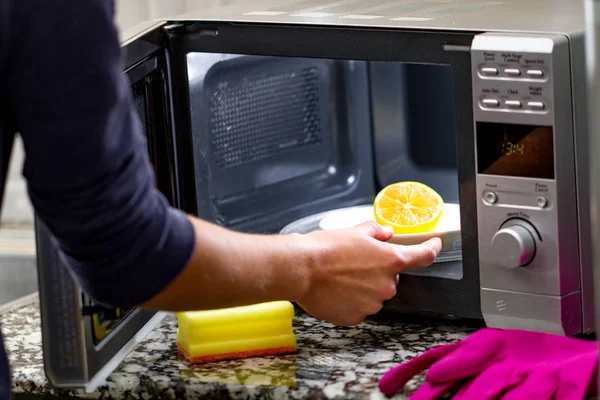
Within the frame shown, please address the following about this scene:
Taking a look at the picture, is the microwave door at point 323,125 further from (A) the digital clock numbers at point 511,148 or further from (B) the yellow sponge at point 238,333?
(B) the yellow sponge at point 238,333

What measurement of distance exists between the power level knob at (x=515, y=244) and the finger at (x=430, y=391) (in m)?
0.13

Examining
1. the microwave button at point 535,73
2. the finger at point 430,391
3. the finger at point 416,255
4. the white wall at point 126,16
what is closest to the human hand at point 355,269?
the finger at point 416,255

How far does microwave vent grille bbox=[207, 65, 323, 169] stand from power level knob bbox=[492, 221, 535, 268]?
16.6 inches

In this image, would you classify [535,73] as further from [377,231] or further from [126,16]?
[126,16]

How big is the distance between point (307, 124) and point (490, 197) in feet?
1.46

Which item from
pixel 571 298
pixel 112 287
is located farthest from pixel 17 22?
pixel 571 298

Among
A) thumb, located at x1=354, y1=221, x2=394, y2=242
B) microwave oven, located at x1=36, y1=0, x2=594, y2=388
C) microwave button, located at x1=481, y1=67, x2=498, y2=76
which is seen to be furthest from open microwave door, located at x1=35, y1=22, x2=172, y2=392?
microwave button, located at x1=481, y1=67, x2=498, y2=76

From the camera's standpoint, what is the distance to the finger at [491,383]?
893 millimetres

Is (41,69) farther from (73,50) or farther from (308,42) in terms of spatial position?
(308,42)

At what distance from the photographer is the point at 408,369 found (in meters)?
0.94

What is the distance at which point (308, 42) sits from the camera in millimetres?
1076

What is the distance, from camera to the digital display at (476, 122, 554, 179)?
939 mm

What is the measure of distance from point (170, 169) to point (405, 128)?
43 cm

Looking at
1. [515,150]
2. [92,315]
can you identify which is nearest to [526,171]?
[515,150]
